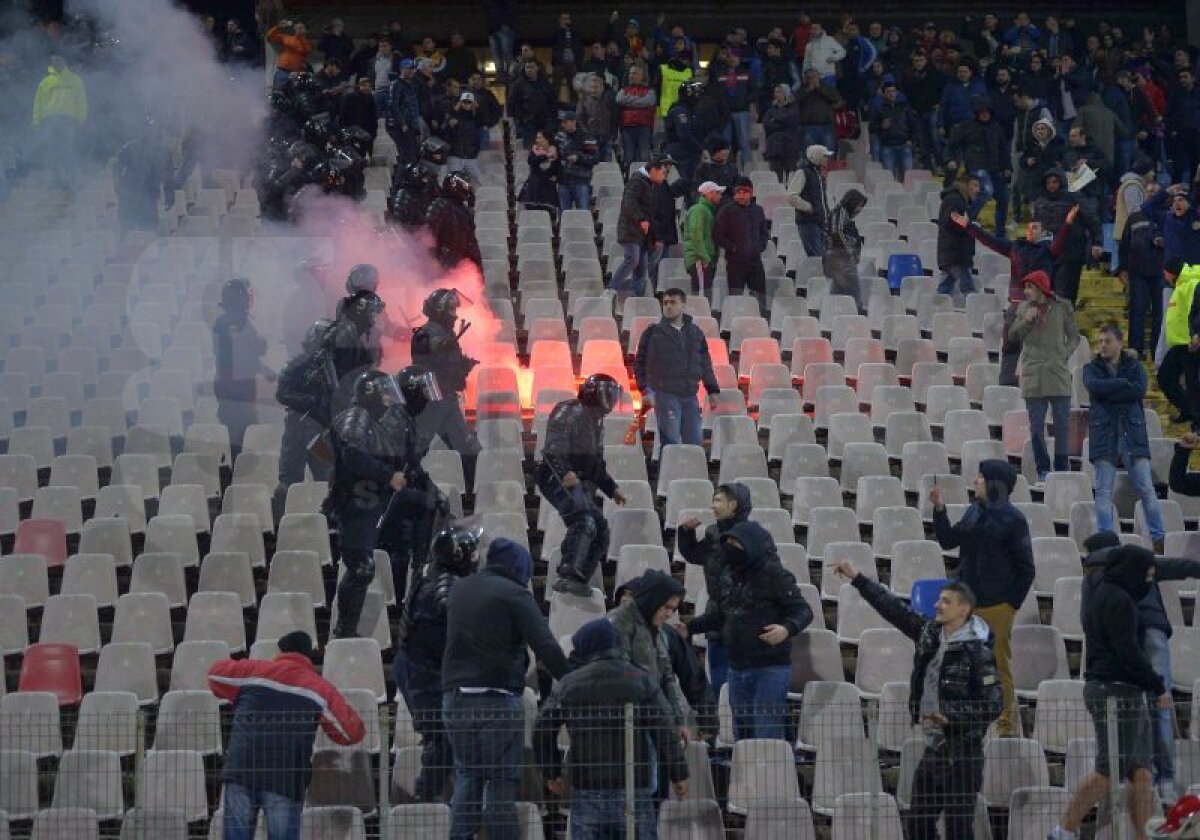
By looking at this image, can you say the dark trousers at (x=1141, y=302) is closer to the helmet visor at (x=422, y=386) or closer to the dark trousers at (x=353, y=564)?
the helmet visor at (x=422, y=386)

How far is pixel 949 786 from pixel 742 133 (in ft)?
43.4

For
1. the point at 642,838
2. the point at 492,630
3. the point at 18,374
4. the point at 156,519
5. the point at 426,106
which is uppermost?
the point at 426,106

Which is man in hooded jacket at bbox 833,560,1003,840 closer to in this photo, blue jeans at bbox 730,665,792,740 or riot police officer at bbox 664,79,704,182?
blue jeans at bbox 730,665,792,740

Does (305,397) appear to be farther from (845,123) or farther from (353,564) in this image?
(845,123)

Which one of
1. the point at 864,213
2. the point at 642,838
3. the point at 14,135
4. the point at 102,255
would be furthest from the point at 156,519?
the point at 14,135

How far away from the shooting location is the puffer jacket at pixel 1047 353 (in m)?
15.6

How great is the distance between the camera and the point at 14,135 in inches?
942

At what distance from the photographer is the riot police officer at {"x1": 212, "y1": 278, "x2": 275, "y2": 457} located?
16344mm

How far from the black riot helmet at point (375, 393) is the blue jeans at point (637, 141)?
9.61 meters

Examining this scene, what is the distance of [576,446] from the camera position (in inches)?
538

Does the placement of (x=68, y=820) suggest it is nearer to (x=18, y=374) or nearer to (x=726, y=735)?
(x=726, y=735)

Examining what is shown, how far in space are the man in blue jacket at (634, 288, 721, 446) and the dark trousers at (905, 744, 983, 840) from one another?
5025 mm

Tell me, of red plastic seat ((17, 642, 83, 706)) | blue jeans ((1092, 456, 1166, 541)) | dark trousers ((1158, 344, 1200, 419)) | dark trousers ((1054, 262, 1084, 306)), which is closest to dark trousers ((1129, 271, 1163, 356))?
dark trousers ((1054, 262, 1084, 306))

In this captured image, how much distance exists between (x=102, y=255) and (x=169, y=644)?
7.91 meters
